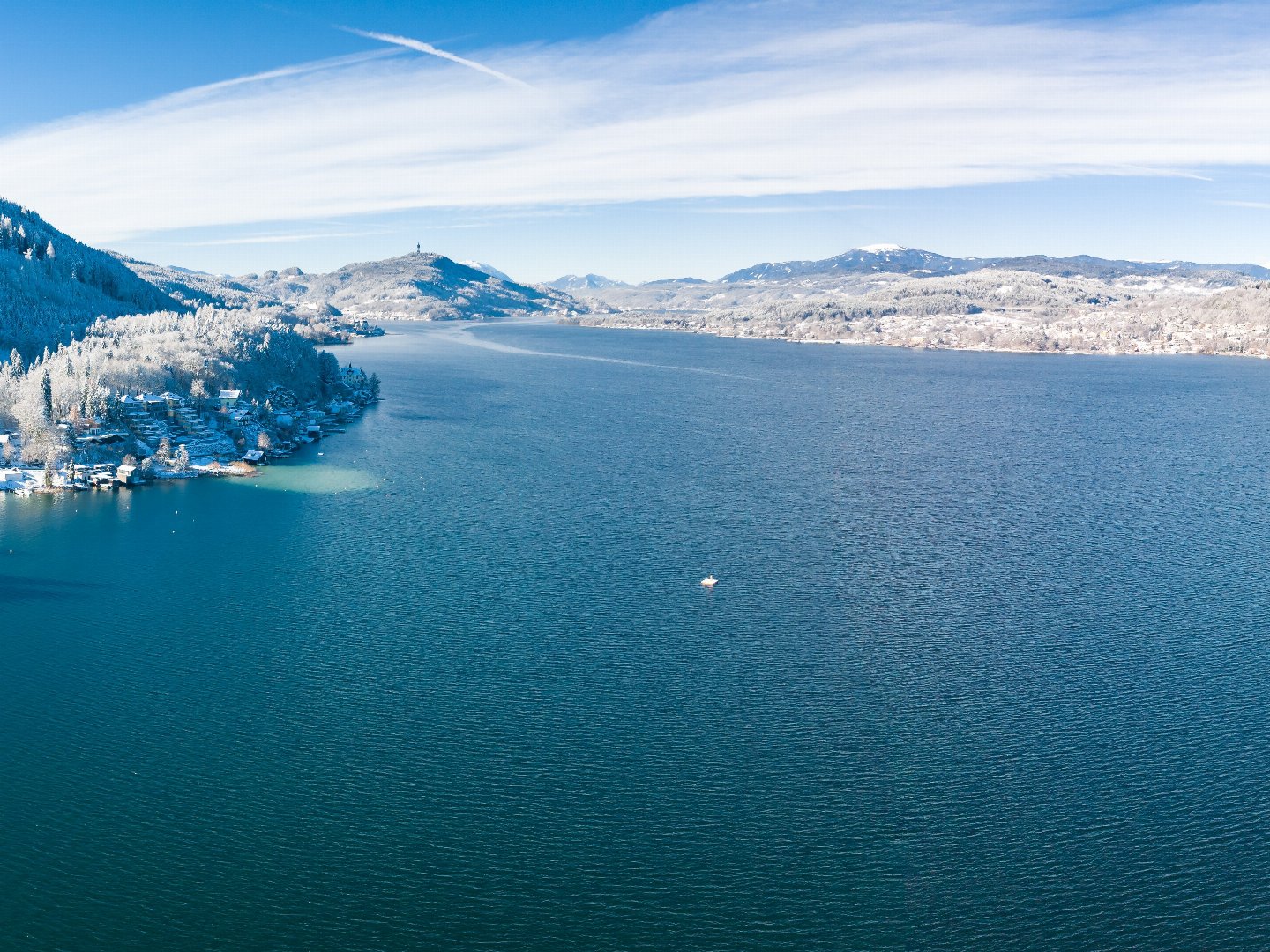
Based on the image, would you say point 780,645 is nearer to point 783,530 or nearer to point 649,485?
point 783,530

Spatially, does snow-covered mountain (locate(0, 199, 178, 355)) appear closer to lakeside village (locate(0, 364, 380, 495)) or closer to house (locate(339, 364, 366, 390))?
lakeside village (locate(0, 364, 380, 495))

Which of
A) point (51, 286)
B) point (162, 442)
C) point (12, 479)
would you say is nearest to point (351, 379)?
point (51, 286)

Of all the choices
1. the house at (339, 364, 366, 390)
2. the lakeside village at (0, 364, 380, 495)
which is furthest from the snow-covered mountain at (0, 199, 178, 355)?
the house at (339, 364, 366, 390)

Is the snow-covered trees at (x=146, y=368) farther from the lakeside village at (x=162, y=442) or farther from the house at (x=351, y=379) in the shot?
the house at (x=351, y=379)

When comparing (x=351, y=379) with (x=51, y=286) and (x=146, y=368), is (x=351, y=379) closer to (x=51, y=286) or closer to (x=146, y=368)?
(x=146, y=368)

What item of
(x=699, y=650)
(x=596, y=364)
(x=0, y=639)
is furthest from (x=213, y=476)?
(x=596, y=364)
